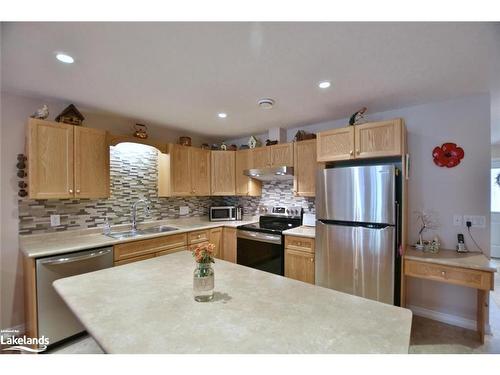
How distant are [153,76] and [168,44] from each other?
1.64 ft

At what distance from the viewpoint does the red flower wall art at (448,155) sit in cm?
237

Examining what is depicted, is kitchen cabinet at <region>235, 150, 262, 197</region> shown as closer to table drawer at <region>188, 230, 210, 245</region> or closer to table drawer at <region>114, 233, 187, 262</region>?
table drawer at <region>188, 230, 210, 245</region>

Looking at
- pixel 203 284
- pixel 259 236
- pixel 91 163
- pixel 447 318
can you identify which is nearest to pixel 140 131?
pixel 91 163

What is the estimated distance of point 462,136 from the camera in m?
2.36

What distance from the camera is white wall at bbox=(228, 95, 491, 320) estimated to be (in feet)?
7.48

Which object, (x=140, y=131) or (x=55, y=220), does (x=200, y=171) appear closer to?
(x=140, y=131)

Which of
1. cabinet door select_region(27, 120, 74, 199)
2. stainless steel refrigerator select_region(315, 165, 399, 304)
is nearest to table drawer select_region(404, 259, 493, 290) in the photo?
stainless steel refrigerator select_region(315, 165, 399, 304)

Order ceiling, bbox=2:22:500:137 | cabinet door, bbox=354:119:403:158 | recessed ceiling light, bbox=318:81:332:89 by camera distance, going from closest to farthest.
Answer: ceiling, bbox=2:22:500:137 < recessed ceiling light, bbox=318:81:332:89 < cabinet door, bbox=354:119:403:158

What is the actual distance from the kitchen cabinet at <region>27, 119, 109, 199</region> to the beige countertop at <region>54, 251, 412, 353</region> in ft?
4.29

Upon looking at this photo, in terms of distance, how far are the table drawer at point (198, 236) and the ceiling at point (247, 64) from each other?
5.25 feet

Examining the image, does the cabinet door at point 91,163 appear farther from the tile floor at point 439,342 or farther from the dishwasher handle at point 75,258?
the tile floor at point 439,342

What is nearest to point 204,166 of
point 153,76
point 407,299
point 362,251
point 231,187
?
point 231,187

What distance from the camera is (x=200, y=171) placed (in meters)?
→ 3.62

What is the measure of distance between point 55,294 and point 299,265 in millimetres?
2372
